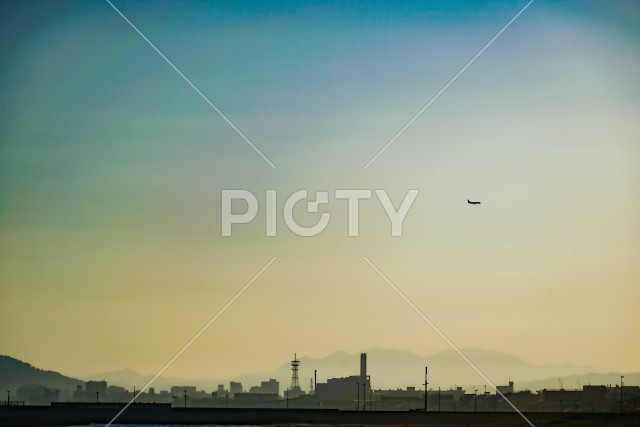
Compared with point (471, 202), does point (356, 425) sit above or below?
below

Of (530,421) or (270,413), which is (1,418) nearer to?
(270,413)

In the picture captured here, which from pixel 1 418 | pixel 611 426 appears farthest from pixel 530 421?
pixel 1 418

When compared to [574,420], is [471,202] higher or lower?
higher

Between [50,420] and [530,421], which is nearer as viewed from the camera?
→ [530,421]

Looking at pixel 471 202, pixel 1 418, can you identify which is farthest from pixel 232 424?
pixel 471 202

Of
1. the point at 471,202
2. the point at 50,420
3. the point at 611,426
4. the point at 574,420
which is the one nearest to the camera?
the point at 471,202

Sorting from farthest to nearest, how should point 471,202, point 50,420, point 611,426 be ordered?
A: 1. point 50,420
2. point 611,426
3. point 471,202

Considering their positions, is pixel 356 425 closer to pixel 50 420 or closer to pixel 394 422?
pixel 394 422
